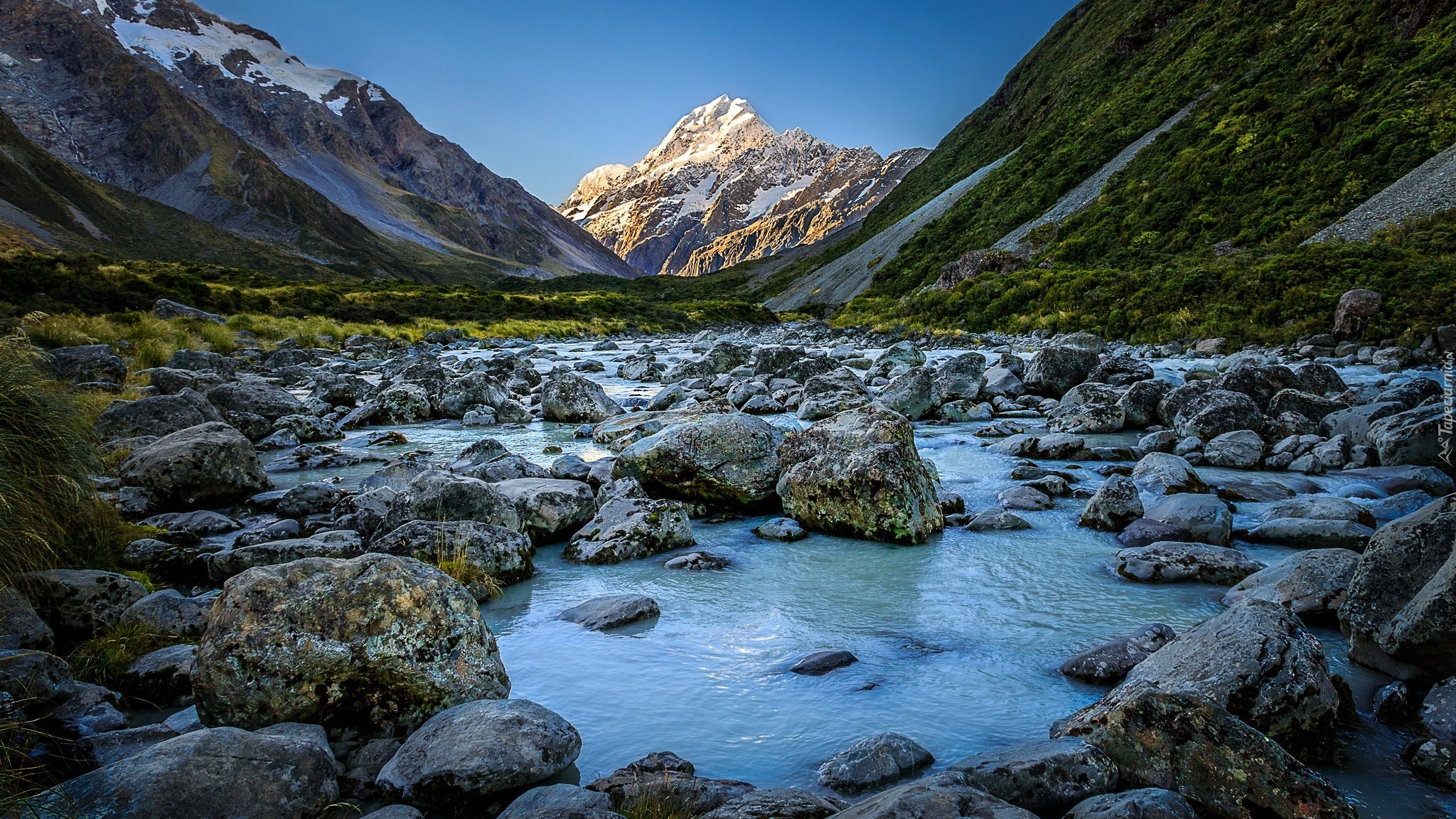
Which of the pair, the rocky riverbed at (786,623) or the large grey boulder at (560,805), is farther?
the rocky riverbed at (786,623)

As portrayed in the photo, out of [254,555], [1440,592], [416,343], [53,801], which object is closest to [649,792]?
[53,801]

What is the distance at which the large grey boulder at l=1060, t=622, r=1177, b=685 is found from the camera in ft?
15.2

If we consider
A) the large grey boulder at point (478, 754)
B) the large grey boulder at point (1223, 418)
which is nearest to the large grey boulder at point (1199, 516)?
the large grey boulder at point (1223, 418)

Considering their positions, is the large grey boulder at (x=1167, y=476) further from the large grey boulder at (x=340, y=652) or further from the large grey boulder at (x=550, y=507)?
the large grey boulder at (x=340, y=652)

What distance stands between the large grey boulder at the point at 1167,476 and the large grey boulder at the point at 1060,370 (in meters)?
8.39

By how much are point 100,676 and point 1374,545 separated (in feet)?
26.2

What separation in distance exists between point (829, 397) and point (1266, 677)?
463 inches

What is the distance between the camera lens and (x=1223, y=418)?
1163 centimetres

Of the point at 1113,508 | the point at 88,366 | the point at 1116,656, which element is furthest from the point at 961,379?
the point at 88,366

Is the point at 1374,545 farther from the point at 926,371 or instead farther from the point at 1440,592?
the point at 926,371

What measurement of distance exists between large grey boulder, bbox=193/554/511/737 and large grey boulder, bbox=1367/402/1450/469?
36.0 feet

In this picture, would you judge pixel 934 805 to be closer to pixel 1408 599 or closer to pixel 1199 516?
pixel 1408 599

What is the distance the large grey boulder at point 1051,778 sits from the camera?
3.21 m

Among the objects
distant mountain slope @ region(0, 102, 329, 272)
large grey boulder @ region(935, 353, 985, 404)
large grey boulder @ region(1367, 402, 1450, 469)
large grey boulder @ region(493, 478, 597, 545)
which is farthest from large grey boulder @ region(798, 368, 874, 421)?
distant mountain slope @ region(0, 102, 329, 272)
